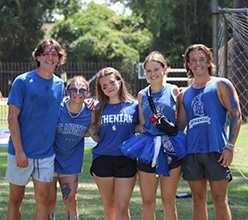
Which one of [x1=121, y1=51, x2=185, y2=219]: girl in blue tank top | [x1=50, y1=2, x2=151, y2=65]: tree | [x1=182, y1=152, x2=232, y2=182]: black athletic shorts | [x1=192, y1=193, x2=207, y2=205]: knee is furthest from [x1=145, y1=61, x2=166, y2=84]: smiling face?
[x1=50, y1=2, x2=151, y2=65]: tree

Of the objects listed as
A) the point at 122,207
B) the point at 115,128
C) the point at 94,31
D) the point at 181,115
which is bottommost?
the point at 122,207

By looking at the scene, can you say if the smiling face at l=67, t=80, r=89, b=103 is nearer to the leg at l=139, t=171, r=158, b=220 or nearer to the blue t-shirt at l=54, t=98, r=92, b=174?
the blue t-shirt at l=54, t=98, r=92, b=174

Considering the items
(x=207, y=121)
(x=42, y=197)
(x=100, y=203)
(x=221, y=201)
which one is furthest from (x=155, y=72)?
(x=100, y=203)

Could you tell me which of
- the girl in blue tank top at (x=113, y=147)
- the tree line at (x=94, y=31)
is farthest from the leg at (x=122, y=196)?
the tree line at (x=94, y=31)

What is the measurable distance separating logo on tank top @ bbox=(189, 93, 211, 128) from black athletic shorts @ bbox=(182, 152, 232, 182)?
301 mm

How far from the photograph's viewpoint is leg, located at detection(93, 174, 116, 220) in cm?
509

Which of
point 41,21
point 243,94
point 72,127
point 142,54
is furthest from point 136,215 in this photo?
point 142,54

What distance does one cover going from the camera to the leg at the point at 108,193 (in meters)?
5.09

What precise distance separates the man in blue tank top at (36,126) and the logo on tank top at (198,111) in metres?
1.29

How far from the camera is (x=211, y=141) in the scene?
4.86 metres

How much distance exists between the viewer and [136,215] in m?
6.46

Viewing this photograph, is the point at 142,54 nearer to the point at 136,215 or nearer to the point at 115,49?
the point at 115,49

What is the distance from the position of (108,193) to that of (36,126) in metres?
0.95

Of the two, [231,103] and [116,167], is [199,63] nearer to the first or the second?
[231,103]
